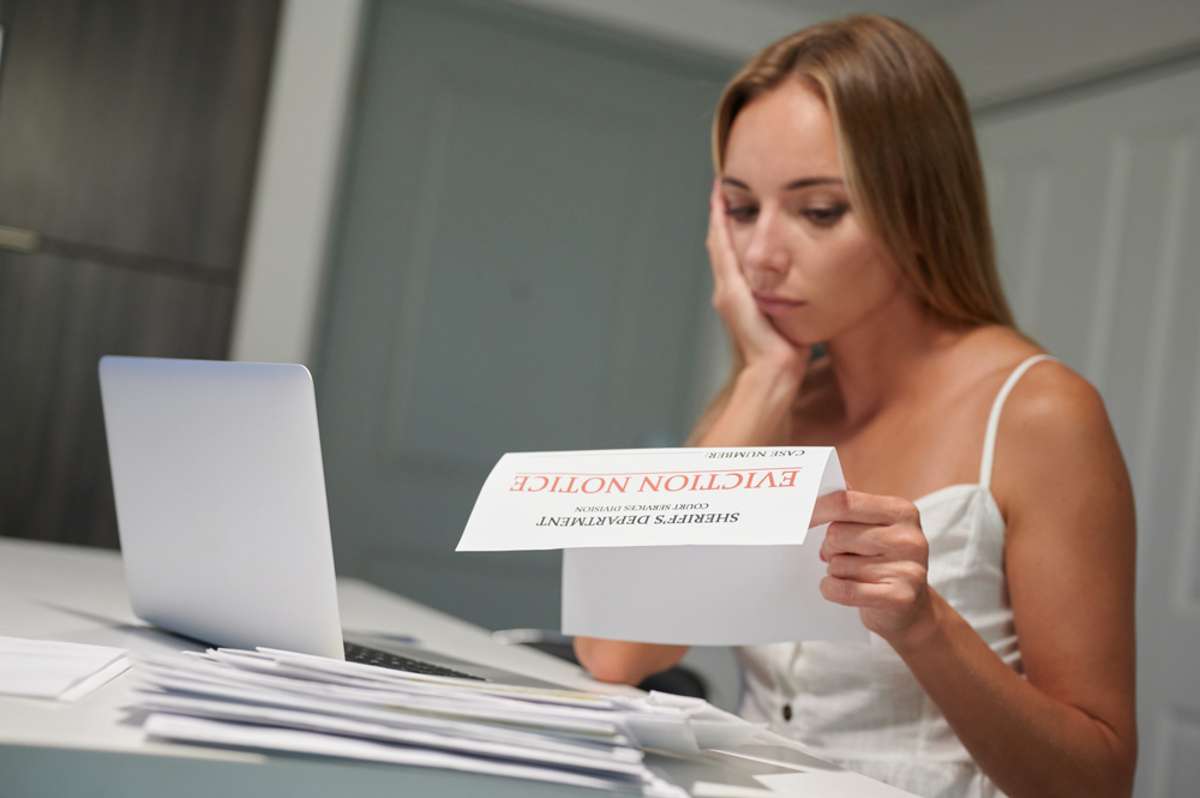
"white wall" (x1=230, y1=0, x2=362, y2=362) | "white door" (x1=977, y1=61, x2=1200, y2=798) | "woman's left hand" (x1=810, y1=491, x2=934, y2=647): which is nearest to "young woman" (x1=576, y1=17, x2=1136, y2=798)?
"woman's left hand" (x1=810, y1=491, x2=934, y2=647)

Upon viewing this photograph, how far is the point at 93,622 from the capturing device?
0.99 metres

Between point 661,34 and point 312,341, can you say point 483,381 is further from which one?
point 661,34

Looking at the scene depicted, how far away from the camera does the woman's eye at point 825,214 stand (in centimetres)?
135

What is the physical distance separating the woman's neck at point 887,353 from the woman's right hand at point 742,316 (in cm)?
6

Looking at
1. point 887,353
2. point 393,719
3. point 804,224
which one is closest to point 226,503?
point 393,719

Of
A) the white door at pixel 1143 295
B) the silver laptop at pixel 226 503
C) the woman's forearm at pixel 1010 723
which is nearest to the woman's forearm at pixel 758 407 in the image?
the woman's forearm at pixel 1010 723

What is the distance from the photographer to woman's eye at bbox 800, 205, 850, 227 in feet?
4.42

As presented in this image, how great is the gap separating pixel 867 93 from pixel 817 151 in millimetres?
83

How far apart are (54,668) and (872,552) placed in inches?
19.7

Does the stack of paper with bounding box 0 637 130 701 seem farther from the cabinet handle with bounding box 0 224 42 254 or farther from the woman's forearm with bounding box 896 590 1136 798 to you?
the cabinet handle with bounding box 0 224 42 254

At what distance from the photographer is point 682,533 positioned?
0.69 metres

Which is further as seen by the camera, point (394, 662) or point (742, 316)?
point (742, 316)

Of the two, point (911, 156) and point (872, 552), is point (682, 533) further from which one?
point (911, 156)

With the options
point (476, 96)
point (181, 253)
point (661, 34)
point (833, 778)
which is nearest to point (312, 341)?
point (181, 253)
